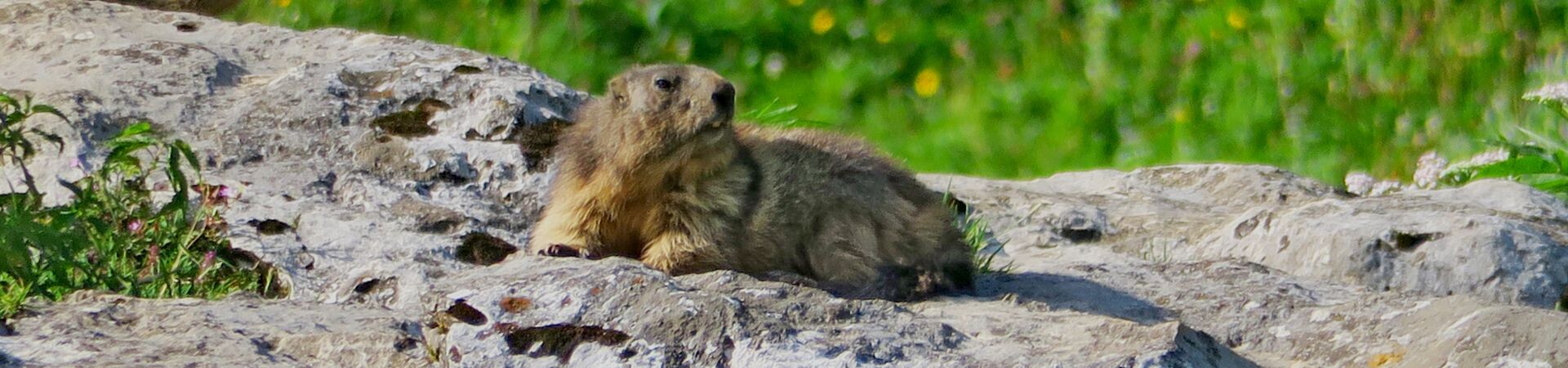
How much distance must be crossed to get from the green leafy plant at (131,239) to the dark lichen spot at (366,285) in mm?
320

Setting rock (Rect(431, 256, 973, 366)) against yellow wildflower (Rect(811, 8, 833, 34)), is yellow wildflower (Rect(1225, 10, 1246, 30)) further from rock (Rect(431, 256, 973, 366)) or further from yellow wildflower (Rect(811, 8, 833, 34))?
rock (Rect(431, 256, 973, 366))

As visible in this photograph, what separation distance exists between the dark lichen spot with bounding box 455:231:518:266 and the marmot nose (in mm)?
976

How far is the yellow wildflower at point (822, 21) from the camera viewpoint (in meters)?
11.4

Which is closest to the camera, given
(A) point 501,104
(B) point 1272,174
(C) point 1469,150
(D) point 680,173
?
(D) point 680,173

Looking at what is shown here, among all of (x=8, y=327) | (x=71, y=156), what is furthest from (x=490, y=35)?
(x=8, y=327)

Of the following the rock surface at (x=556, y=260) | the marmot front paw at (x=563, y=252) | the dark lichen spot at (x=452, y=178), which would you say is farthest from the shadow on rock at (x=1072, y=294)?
the dark lichen spot at (x=452, y=178)

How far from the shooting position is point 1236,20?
10.6 meters

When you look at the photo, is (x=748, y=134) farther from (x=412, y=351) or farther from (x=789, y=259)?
(x=412, y=351)

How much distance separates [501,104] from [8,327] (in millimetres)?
2115

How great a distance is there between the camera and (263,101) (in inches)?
241

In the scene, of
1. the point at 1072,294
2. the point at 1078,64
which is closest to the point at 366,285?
the point at 1072,294

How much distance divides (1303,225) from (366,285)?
3058 mm

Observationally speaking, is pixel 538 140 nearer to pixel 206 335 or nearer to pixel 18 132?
pixel 18 132

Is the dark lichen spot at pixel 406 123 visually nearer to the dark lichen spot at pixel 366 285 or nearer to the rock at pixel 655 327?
the dark lichen spot at pixel 366 285
